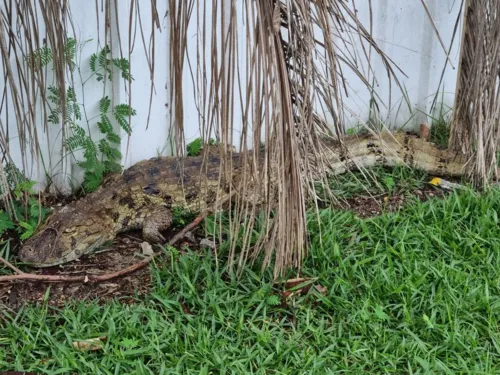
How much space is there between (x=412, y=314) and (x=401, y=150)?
5.64 ft

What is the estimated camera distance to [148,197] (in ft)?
14.6

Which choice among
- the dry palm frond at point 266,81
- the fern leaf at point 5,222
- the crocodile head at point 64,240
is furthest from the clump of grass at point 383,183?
the fern leaf at point 5,222

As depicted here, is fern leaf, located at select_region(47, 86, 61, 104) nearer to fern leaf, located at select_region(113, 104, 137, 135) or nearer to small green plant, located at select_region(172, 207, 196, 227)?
fern leaf, located at select_region(113, 104, 137, 135)

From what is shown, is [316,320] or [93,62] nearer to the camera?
[316,320]

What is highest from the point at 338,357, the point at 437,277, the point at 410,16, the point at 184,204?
the point at 410,16

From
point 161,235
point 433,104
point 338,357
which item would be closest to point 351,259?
point 338,357

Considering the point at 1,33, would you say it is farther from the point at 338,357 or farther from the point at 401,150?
the point at 401,150

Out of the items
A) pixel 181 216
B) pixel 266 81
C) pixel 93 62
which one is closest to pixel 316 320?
pixel 266 81

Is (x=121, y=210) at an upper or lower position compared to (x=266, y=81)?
lower

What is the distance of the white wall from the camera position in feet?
13.6

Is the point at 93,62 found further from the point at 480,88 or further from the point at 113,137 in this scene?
the point at 480,88

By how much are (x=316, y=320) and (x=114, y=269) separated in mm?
1153

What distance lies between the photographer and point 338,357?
10.0ft

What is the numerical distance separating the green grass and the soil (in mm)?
102
